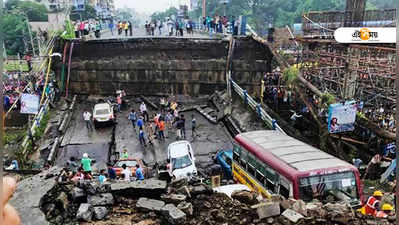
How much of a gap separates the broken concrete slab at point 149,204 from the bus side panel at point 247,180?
13.7ft

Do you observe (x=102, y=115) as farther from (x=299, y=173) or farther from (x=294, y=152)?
(x=299, y=173)

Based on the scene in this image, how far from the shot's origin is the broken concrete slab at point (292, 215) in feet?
19.8

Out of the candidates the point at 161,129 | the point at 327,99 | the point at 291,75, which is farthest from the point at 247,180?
the point at 291,75

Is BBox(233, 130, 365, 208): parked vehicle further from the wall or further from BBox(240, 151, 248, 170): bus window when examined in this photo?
the wall

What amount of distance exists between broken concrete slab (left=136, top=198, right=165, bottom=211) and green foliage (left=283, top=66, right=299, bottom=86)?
13.6 m

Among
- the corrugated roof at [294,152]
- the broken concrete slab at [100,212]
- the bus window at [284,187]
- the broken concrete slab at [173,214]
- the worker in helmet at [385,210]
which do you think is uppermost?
the broken concrete slab at [173,214]

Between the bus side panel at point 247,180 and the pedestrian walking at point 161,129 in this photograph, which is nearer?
the bus side panel at point 247,180

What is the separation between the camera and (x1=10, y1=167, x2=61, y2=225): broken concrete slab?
6.27 m

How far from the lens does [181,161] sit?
48.5 ft

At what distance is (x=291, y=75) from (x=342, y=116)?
5676 mm

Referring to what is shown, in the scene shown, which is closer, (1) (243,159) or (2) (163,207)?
(2) (163,207)

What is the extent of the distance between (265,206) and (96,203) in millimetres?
3317

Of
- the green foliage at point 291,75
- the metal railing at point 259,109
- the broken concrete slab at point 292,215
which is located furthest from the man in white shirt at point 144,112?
the broken concrete slab at point 292,215

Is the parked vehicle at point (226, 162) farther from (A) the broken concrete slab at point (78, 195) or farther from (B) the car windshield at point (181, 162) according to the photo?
(A) the broken concrete slab at point (78, 195)
